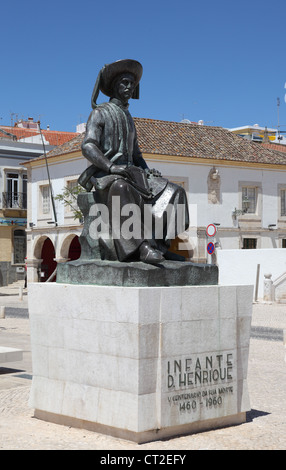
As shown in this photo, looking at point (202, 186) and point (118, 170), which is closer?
point (118, 170)

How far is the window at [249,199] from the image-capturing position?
32531 mm

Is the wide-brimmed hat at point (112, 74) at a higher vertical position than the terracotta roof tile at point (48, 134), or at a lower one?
lower

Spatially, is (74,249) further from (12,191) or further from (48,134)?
(48,134)

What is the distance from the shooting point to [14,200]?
36.4 m

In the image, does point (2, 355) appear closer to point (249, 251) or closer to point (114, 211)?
point (114, 211)

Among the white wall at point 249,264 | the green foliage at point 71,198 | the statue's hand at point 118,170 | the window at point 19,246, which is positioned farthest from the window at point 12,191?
the statue's hand at point 118,170

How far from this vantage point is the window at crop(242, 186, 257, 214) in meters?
32.5

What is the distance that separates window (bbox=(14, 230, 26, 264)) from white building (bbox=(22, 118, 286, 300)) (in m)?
2.47

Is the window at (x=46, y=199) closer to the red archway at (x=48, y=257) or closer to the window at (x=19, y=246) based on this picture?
the red archway at (x=48, y=257)

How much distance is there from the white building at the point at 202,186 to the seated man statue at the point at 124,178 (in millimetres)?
23568

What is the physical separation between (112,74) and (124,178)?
1002mm

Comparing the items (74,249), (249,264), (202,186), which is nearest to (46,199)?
(74,249)

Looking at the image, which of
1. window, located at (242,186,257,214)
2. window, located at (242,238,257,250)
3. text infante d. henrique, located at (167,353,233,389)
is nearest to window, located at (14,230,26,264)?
window, located at (242,238,257,250)
